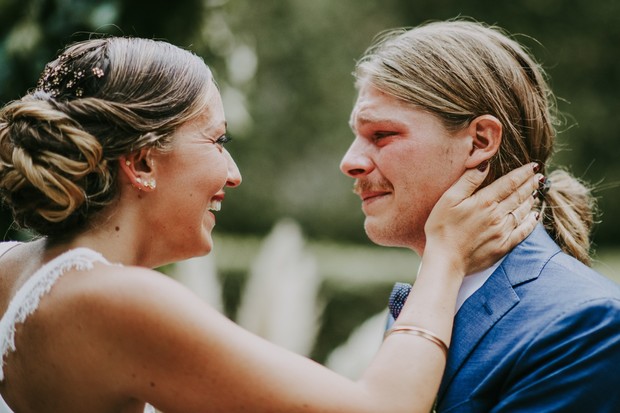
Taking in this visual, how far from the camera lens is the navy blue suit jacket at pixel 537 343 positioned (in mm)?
2244

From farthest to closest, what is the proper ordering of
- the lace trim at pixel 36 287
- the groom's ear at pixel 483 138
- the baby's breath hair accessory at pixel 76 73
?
the groom's ear at pixel 483 138 → the baby's breath hair accessory at pixel 76 73 → the lace trim at pixel 36 287

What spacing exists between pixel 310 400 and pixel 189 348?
1.30ft

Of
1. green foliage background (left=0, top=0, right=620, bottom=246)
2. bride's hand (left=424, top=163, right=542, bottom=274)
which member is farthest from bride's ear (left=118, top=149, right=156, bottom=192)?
green foliage background (left=0, top=0, right=620, bottom=246)

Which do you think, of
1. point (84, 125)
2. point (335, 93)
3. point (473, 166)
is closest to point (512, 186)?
point (473, 166)

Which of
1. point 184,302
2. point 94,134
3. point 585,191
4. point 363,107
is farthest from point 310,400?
point 585,191

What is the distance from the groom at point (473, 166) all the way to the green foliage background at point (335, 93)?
670 cm

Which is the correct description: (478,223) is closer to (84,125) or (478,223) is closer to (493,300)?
(493,300)

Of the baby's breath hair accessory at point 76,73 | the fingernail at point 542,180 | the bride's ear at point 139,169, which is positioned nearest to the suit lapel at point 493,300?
the fingernail at point 542,180

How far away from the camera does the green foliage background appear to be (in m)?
9.84

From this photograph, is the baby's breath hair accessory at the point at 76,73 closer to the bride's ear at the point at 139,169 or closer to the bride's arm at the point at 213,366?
the bride's ear at the point at 139,169

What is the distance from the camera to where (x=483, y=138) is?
283cm

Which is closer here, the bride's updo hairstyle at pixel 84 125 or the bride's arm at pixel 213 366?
the bride's arm at pixel 213 366

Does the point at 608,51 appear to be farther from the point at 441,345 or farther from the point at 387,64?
the point at 441,345

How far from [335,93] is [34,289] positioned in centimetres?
833
